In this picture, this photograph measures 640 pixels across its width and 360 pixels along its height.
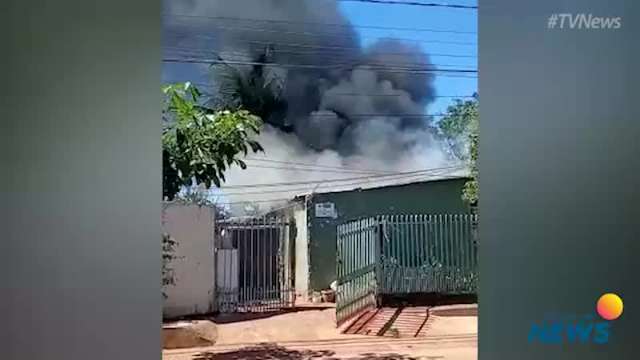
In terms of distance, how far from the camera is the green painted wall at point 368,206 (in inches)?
233

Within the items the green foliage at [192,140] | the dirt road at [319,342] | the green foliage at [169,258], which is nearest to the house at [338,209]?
the dirt road at [319,342]

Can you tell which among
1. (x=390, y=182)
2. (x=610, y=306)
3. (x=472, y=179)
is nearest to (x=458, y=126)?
(x=472, y=179)

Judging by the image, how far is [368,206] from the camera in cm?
604

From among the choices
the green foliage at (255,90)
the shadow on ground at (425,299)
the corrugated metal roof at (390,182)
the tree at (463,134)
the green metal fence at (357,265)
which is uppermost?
the green foliage at (255,90)

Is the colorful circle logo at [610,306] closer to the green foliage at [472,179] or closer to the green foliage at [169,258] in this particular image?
the green foliage at [169,258]

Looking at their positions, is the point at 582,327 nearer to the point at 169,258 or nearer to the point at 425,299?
the point at 169,258

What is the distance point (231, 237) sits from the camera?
5656 millimetres

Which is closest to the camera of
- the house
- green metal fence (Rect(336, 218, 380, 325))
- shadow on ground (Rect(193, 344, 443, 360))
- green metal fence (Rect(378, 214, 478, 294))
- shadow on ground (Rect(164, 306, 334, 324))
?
shadow on ground (Rect(193, 344, 443, 360))

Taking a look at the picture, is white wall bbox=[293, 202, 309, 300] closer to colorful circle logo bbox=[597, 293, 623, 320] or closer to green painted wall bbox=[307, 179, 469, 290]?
green painted wall bbox=[307, 179, 469, 290]

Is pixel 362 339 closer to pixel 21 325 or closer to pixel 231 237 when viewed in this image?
pixel 231 237

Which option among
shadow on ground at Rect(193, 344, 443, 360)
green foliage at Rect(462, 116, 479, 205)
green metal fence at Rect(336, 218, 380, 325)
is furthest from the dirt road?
green foliage at Rect(462, 116, 479, 205)

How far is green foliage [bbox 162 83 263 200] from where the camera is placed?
346cm

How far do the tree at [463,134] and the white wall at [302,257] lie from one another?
156 cm

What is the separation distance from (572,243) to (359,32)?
4.22 meters
